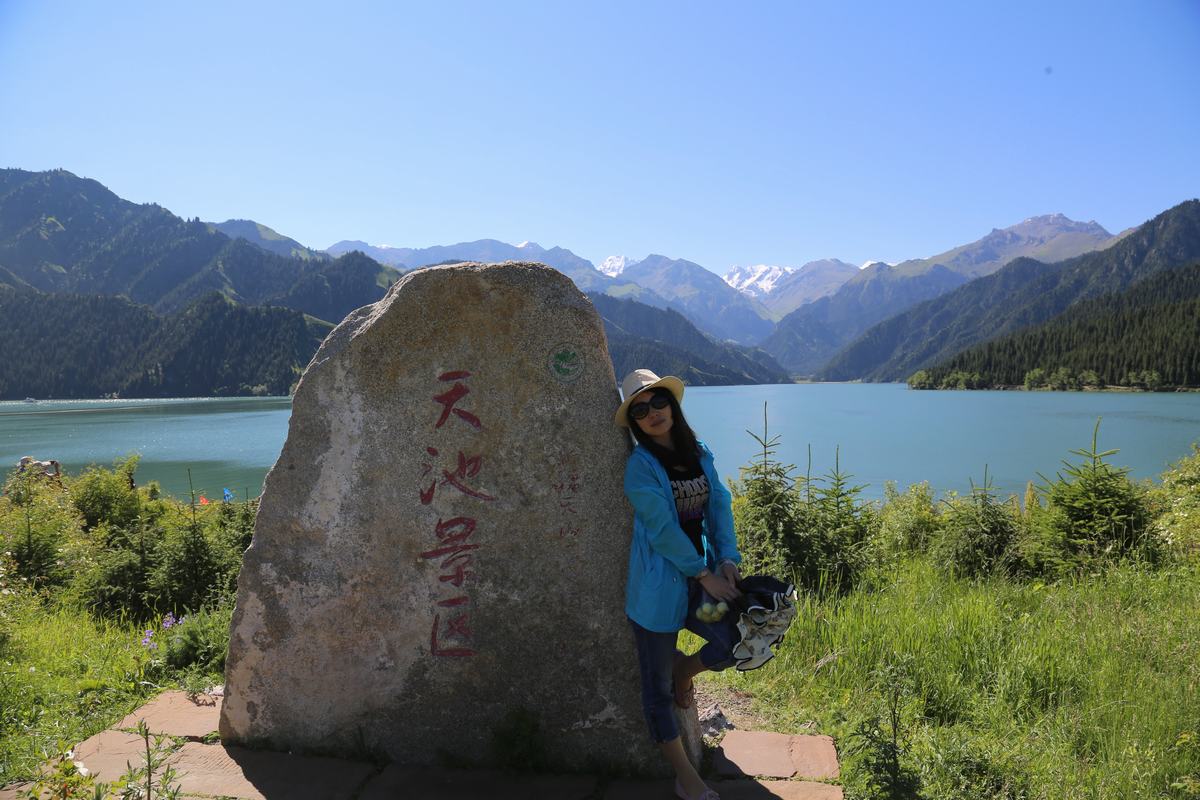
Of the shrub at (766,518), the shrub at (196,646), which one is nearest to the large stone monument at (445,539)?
the shrub at (196,646)

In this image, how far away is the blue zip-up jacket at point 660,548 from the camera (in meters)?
2.85

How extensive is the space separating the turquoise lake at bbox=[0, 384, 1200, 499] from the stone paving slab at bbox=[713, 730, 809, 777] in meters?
13.8

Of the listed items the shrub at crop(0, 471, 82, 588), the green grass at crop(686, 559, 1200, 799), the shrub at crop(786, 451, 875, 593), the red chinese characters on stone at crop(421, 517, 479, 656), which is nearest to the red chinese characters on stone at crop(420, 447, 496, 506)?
the red chinese characters on stone at crop(421, 517, 479, 656)

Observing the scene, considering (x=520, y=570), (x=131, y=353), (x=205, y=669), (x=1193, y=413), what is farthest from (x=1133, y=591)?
(x=131, y=353)

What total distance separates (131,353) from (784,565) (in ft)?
540

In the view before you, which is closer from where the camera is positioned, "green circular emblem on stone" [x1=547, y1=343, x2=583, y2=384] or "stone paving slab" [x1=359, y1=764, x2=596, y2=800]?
"stone paving slab" [x1=359, y1=764, x2=596, y2=800]

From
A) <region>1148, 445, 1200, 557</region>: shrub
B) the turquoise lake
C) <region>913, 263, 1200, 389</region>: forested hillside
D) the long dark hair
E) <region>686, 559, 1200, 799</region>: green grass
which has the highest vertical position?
<region>913, 263, 1200, 389</region>: forested hillside

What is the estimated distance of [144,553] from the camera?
637 centimetres

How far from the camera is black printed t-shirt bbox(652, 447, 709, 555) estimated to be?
305 cm

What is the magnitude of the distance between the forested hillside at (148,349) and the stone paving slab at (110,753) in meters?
131

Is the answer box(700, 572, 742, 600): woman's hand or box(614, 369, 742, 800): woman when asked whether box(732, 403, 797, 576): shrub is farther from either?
box(700, 572, 742, 600): woman's hand

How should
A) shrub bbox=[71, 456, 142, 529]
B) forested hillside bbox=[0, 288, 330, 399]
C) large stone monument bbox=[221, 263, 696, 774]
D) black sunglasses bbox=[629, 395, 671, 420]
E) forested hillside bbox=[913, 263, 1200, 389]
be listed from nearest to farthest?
1. black sunglasses bbox=[629, 395, 671, 420]
2. large stone monument bbox=[221, 263, 696, 774]
3. shrub bbox=[71, 456, 142, 529]
4. forested hillside bbox=[913, 263, 1200, 389]
5. forested hillside bbox=[0, 288, 330, 399]

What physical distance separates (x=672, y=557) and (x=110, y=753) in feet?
10.4

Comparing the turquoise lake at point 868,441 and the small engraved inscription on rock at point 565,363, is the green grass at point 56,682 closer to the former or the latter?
the small engraved inscription on rock at point 565,363
